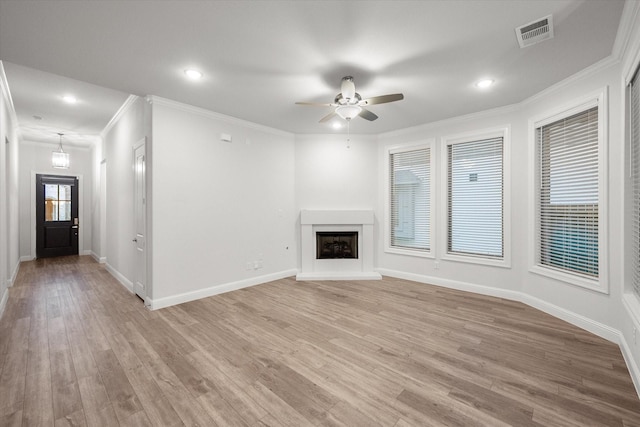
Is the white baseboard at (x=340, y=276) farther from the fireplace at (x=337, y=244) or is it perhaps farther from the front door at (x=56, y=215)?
the front door at (x=56, y=215)

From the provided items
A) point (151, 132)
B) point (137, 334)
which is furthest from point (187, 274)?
point (151, 132)

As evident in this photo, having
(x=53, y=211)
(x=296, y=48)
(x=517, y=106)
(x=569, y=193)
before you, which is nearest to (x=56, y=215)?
(x=53, y=211)

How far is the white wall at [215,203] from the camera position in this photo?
374 centimetres

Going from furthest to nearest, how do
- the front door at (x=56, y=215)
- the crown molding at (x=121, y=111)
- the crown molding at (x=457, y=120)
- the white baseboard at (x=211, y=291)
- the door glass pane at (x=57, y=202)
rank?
the door glass pane at (x=57, y=202) → the front door at (x=56, y=215) → the crown molding at (x=121, y=111) → the crown molding at (x=457, y=120) → the white baseboard at (x=211, y=291)

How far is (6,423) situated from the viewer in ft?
5.61

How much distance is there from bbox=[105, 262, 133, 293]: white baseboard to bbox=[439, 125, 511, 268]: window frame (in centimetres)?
533

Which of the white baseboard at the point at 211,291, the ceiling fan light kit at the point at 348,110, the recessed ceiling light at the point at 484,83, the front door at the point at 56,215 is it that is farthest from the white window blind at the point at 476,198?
the front door at the point at 56,215

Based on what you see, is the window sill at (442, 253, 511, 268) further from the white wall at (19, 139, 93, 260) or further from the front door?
the front door

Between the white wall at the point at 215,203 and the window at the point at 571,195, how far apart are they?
401 centimetres

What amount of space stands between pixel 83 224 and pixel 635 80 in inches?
432

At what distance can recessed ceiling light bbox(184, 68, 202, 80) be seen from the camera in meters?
2.93

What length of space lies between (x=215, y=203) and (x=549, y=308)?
4.87 meters

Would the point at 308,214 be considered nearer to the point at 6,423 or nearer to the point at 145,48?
the point at 145,48

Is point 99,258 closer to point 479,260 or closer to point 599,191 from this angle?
point 479,260
